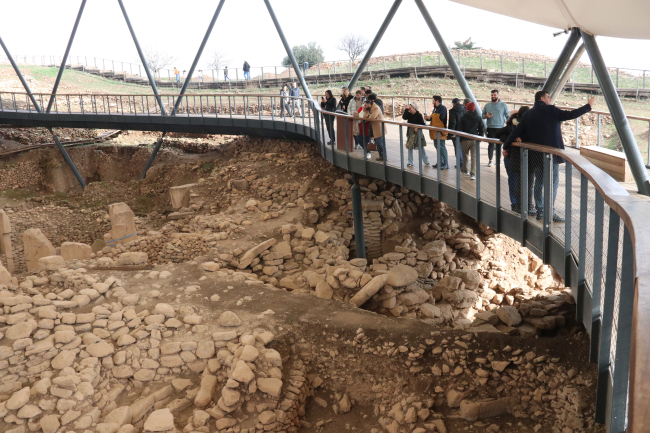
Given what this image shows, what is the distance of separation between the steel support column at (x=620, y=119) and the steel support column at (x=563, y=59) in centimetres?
36

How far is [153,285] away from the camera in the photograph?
9.16 metres

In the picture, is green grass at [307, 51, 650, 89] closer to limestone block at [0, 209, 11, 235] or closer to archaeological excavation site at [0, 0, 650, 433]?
archaeological excavation site at [0, 0, 650, 433]

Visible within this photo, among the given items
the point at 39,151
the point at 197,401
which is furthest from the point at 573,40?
the point at 39,151

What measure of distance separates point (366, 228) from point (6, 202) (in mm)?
15150

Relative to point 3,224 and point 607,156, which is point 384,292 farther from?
point 3,224

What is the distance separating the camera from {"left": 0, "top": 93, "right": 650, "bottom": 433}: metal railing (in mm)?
1747

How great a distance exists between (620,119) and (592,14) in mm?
1287

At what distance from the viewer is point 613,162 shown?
771 cm

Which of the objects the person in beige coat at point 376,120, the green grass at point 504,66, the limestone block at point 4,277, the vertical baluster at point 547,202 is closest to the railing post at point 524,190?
the vertical baluster at point 547,202

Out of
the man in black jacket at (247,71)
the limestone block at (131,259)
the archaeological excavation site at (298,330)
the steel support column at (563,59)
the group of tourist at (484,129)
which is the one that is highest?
the man in black jacket at (247,71)

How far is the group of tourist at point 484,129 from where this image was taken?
20.1 feet

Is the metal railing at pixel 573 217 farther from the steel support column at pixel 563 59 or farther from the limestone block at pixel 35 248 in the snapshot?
the limestone block at pixel 35 248

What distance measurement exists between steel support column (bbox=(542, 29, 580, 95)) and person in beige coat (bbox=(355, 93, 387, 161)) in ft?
9.42

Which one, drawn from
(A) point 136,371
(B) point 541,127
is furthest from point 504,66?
(A) point 136,371
